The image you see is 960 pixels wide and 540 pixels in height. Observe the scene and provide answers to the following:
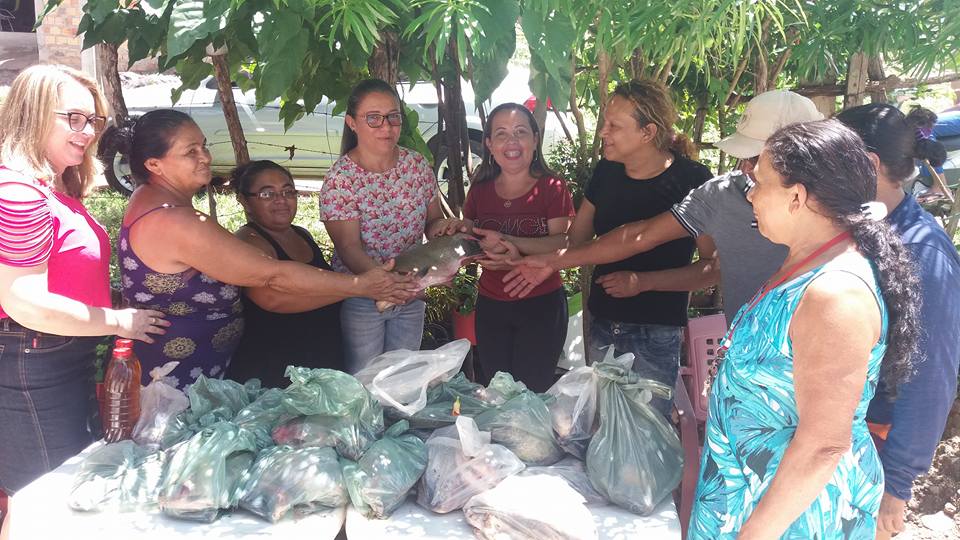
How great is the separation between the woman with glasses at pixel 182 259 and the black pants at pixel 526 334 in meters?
0.89

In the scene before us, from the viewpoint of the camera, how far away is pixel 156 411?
196 cm

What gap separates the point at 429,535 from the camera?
1.66 metres

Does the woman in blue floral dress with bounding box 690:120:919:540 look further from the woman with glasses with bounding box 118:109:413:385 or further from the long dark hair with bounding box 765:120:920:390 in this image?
the woman with glasses with bounding box 118:109:413:385

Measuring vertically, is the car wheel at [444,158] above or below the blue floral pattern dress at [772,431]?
above

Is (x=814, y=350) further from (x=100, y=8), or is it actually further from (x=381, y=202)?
(x=100, y=8)

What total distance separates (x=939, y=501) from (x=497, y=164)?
2.38m

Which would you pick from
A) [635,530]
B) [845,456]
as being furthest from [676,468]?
[845,456]

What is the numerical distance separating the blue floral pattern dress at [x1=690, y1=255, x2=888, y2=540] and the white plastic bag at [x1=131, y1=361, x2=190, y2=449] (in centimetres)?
138

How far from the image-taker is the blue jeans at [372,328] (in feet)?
9.32

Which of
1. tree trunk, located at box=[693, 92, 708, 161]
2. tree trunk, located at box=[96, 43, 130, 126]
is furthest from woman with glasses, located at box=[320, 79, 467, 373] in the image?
tree trunk, located at box=[96, 43, 130, 126]

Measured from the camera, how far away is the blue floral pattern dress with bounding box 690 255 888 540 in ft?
4.73

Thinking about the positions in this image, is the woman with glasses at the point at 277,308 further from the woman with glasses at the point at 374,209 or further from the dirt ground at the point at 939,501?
the dirt ground at the point at 939,501

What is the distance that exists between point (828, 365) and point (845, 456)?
0.96 ft

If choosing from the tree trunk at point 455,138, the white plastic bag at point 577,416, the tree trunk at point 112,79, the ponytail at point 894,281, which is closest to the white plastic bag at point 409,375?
the white plastic bag at point 577,416
